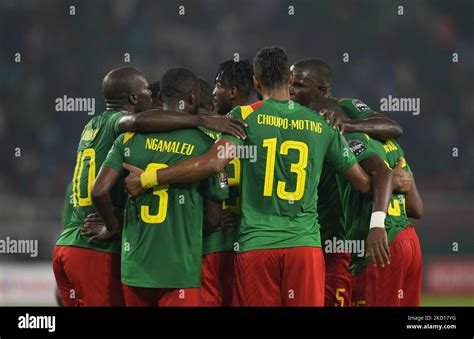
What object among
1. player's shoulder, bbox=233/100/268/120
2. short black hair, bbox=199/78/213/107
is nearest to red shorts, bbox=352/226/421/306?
player's shoulder, bbox=233/100/268/120

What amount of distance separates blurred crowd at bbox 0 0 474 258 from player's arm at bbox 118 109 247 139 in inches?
384

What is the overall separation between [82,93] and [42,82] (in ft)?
3.05

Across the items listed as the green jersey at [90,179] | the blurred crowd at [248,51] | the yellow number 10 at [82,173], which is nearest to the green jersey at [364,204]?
the green jersey at [90,179]

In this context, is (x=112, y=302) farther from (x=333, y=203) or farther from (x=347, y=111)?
(x=347, y=111)

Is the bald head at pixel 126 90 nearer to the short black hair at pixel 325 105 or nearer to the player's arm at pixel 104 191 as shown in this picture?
the player's arm at pixel 104 191

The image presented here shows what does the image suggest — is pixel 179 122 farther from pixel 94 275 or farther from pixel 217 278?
pixel 94 275

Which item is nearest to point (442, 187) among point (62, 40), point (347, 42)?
point (347, 42)

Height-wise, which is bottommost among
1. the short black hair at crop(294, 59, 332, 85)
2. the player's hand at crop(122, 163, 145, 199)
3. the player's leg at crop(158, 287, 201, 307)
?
the player's leg at crop(158, 287, 201, 307)

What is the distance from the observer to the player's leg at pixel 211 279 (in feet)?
16.8

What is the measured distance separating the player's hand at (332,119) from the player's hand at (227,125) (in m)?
0.55

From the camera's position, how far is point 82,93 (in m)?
14.9

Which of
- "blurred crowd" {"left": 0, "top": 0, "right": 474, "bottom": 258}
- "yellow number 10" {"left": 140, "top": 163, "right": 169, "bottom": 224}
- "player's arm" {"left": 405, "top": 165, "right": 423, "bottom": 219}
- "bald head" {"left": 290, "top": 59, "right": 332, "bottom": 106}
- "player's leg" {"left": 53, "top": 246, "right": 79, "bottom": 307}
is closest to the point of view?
"yellow number 10" {"left": 140, "top": 163, "right": 169, "bottom": 224}

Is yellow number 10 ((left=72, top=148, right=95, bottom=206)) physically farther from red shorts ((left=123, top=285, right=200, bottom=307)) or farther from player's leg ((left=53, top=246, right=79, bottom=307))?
red shorts ((left=123, top=285, right=200, bottom=307))

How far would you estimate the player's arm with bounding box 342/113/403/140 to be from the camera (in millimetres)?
5219
